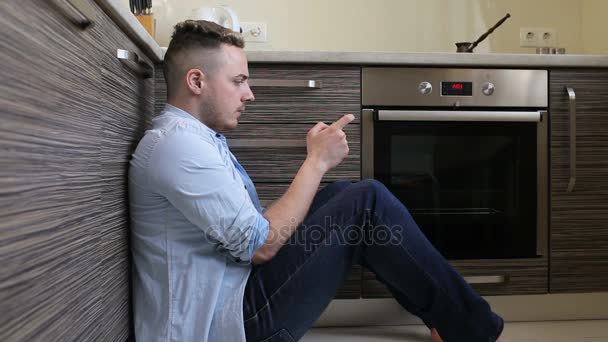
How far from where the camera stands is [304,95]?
1.61 metres

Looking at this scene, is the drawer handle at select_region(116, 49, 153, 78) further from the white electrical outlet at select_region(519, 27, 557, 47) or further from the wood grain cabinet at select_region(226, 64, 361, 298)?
the white electrical outlet at select_region(519, 27, 557, 47)

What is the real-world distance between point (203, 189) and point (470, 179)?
39.0 inches

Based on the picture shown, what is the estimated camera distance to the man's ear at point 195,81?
3.86 feet

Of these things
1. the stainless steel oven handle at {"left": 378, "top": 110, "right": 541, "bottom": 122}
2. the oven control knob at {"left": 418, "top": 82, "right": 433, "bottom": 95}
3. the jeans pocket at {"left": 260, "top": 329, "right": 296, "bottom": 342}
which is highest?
the oven control knob at {"left": 418, "top": 82, "right": 433, "bottom": 95}

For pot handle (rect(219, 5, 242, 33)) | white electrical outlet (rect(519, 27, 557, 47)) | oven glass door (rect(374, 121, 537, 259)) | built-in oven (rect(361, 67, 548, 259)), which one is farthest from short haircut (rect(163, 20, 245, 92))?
white electrical outlet (rect(519, 27, 557, 47))

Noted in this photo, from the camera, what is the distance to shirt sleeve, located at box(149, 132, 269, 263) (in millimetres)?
1000

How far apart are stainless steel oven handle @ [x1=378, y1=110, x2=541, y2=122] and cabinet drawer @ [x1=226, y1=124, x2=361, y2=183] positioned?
144 millimetres

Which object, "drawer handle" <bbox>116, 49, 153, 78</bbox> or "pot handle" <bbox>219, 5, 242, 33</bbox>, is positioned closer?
"drawer handle" <bbox>116, 49, 153, 78</bbox>

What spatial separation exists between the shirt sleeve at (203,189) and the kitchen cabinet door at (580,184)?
3.61ft

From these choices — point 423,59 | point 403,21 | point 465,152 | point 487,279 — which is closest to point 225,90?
point 423,59

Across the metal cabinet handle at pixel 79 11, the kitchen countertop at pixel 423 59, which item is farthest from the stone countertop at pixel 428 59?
the metal cabinet handle at pixel 79 11

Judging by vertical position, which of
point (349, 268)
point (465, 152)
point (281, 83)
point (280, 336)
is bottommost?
point (280, 336)

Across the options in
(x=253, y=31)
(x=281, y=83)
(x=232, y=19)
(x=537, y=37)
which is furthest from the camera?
(x=537, y=37)

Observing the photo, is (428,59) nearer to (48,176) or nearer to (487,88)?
(487,88)
